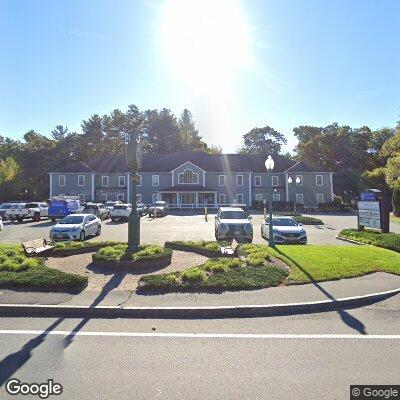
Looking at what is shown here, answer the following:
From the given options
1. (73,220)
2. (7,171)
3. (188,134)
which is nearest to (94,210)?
(73,220)

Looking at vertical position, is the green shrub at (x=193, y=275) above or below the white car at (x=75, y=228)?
below

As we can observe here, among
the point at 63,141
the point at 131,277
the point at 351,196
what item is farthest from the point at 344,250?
the point at 63,141

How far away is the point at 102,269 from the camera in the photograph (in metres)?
10.5

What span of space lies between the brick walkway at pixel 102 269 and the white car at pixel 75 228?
6.07m

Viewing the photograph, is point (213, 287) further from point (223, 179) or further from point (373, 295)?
point (223, 179)

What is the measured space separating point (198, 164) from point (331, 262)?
156 feet

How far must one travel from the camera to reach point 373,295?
311 inches

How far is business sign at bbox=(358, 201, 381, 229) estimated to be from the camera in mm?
18922

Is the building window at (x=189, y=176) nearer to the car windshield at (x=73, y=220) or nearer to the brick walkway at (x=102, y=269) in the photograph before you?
the car windshield at (x=73, y=220)

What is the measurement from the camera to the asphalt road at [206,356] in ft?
13.7

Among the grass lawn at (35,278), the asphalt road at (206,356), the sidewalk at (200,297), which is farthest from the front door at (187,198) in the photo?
the asphalt road at (206,356)

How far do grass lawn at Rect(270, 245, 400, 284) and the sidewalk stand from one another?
2.52 ft

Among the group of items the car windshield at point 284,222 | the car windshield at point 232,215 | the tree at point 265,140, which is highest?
the tree at point 265,140

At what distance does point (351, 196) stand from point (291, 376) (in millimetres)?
69353
